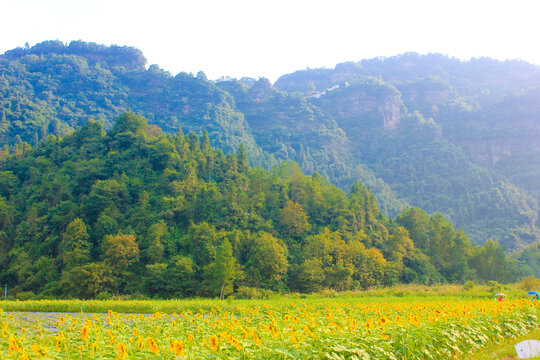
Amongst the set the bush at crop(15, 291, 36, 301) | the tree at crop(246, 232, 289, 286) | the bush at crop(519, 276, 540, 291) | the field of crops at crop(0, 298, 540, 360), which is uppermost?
the field of crops at crop(0, 298, 540, 360)

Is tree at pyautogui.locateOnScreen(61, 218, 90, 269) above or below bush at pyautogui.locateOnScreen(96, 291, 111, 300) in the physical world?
above

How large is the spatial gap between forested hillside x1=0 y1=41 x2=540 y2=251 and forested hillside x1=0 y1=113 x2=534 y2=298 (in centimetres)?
3795

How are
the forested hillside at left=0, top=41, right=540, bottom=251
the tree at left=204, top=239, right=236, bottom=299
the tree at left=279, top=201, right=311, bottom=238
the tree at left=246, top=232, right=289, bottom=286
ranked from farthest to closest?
1. the forested hillside at left=0, top=41, right=540, bottom=251
2. the tree at left=279, top=201, right=311, bottom=238
3. the tree at left=246, top=232, right=289, bottom=286
4. the tree at left=204, top=239, right=236, bottom=299

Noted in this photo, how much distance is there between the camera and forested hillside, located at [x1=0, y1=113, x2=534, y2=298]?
3538 centimetres

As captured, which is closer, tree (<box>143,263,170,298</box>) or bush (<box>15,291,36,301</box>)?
bush (<box>15,291,36,301</box>)

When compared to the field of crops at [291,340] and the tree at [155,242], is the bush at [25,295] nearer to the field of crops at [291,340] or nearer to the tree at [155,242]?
the tree at [155,242]

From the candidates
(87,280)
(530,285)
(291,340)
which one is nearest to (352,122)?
(530,285)

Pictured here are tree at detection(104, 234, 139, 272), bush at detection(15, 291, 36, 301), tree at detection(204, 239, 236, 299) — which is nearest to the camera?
tree at detection(204, 239, 236, 299)

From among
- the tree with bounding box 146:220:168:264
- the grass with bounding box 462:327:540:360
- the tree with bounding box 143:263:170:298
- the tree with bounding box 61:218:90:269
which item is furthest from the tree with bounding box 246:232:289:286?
the grass with bounding box 462:327:540:360

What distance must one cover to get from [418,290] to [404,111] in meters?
126

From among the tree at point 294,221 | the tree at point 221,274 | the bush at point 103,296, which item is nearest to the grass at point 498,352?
the tree at point 221,274

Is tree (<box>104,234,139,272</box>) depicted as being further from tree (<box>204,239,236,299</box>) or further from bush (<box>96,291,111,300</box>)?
tree (<box>204,239,236,299</box>)

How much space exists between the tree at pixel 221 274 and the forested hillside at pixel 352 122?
6259cm

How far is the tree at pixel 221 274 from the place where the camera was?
33.8 metres
